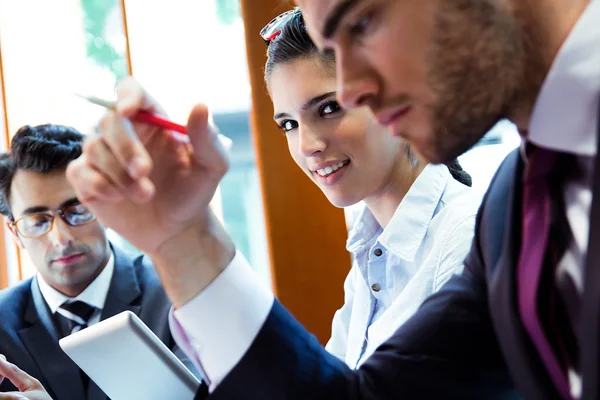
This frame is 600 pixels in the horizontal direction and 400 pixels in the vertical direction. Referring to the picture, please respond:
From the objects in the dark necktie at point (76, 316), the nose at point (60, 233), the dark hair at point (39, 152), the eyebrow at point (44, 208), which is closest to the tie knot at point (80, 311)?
the dark necktie at point (76, 316)

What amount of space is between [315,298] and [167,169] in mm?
1839

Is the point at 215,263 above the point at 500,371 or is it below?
above

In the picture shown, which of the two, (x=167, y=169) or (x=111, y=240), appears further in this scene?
(x=111, y=240)

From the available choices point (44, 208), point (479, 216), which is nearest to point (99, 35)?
point (44, 208)

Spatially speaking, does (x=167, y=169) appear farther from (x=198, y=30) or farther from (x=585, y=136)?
(x=198, y=30)

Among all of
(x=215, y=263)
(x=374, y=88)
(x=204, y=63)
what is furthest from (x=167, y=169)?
(x=204, y=63)

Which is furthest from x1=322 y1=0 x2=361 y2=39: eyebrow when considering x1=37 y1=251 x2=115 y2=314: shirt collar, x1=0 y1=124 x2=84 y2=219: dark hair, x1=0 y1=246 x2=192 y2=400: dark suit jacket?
x1=0 y1=124 x2=84 y2=219: dark hair

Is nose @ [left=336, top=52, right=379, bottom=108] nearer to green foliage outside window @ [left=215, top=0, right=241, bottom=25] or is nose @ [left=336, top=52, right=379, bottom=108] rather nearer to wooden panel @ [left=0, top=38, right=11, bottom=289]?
green foliage outside window @ [left=215, top=0, right=241, bottom=25]

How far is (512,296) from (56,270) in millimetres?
1877

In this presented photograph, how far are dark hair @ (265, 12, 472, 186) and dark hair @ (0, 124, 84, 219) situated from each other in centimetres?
106

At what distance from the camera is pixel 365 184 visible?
1.52m

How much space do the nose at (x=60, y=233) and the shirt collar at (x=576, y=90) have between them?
1883mm

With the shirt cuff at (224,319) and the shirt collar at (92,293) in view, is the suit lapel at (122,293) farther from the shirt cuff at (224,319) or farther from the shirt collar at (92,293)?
the shirt cuff at (224,319)

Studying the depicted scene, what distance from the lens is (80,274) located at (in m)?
2.23
